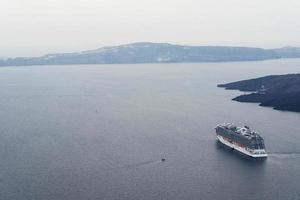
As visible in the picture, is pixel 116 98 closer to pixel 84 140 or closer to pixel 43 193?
pixel 84 140

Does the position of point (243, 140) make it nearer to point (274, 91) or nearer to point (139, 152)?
point (139, 152)

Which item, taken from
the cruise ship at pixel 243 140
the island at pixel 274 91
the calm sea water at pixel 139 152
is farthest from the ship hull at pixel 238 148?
the island at pixel 274 91

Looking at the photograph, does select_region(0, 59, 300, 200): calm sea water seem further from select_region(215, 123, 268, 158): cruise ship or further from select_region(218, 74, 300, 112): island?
select_region(218, 74, 300, 112): island

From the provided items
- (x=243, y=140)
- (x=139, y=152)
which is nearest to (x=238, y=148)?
(x=243, y=140)

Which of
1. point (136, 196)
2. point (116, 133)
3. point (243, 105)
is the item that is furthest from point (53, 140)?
point (243, 105)

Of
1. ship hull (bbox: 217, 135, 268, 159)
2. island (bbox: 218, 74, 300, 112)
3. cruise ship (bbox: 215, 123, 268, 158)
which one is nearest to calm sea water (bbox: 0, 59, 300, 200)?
ship hull (bbox: 217, 135, 268, 159)

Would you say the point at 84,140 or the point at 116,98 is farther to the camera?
the point at 116,98

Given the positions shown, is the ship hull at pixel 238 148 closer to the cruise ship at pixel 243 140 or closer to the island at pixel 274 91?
the cruise ship at pixel 243 140
